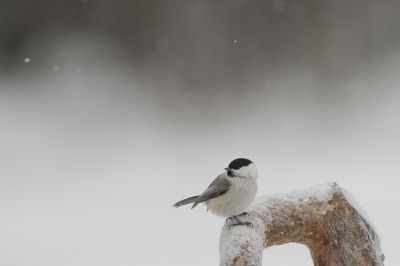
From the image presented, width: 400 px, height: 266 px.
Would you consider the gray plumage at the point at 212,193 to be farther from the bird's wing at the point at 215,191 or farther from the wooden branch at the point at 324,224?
the wooden branch at the point at 324,224

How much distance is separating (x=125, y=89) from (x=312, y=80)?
127 inches

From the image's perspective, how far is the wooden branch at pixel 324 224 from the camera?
167 centimetres

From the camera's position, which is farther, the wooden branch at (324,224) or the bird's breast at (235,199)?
the bird's breast at (235,199)

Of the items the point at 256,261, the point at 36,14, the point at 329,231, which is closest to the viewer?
the point at 256,261

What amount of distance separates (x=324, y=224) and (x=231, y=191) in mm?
513

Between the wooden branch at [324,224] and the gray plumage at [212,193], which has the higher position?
the gray plumage at [212,193]

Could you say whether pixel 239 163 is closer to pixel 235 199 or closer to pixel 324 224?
pixel 235 199

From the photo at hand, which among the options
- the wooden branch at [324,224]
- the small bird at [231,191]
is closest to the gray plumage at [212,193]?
the small bird at [231,191]

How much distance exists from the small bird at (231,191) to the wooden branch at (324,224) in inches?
11.1

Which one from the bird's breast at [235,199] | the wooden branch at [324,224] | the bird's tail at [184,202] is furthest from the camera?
the bird's tail at [184,202]

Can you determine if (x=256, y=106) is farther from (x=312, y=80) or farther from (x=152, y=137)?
(x=152, y=137)

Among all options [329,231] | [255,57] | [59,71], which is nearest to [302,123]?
[255,57]

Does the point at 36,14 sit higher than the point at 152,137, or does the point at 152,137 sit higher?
the point at 36,14

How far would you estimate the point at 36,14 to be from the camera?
7.12 m
